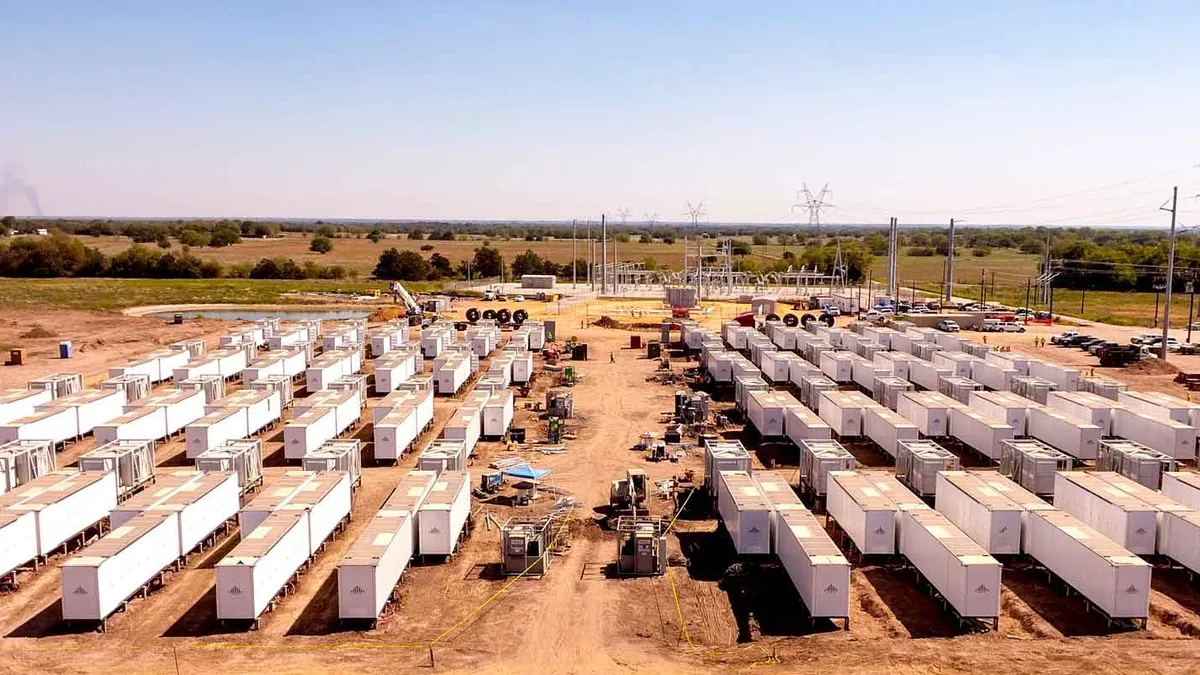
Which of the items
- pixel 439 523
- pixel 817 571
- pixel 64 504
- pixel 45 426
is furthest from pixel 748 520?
pixel 45 426

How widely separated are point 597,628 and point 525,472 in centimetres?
885

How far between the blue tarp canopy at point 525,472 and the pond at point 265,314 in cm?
5466

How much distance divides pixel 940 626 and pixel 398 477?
1636 cm

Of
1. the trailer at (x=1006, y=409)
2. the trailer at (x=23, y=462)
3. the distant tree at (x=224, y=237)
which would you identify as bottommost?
the trailer at (x=23, y=462)

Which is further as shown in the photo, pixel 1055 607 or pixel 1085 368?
pixel 1085 368

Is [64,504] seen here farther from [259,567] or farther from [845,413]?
[845,413]

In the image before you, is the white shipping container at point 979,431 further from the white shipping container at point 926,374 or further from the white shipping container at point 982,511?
the white shipping container at point 926,374

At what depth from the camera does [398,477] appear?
91.4 ft

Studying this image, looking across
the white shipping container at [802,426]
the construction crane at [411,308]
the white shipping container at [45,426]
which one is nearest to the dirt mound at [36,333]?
the construction crane at [411,308]

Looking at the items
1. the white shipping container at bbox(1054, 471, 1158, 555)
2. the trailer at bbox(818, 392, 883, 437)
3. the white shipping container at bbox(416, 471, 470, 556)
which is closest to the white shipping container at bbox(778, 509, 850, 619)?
the white shipping container at bbox(1054, 471, 1158, 555)

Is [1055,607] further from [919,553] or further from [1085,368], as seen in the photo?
[1085,368]

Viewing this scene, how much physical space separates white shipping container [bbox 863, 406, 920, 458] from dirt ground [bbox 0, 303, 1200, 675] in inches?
330

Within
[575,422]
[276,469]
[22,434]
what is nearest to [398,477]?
[276,469]

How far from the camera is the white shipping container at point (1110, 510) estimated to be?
20.6 m
